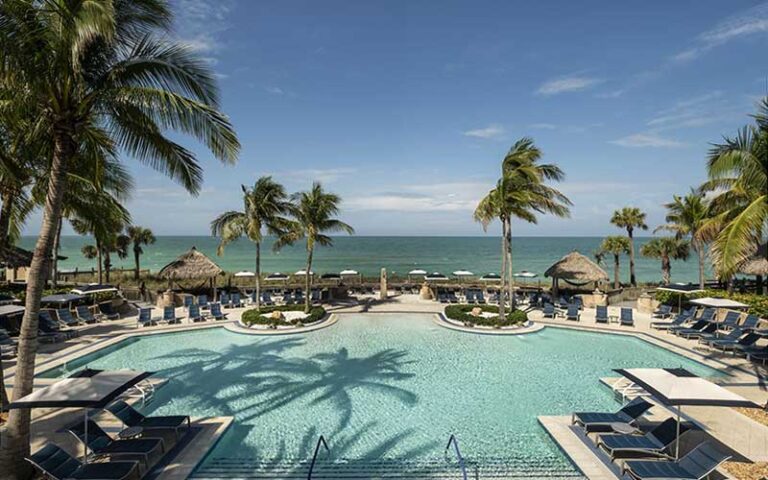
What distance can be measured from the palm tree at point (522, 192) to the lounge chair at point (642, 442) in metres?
9.81

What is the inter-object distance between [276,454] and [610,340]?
14.3 m

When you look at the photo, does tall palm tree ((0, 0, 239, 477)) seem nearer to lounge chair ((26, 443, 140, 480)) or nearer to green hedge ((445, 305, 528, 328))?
lounge chair ((26, 443, 140, 480))

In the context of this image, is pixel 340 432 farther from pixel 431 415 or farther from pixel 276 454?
pixel 431 415

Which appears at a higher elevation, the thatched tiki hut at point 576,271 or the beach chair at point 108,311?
the thatched tiki hut at point 576,271

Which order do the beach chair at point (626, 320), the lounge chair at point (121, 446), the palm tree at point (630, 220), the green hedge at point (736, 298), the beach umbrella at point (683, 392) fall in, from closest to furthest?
the beach umbrella at point (683, 392) → the lounge chair at point (121, 446) → the green hedge at point (736, 298) → the beach chair at point (626, 320) → the palm tree at point (630, 220)

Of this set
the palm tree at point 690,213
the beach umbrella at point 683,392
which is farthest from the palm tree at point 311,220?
the palm tree at point 690,213

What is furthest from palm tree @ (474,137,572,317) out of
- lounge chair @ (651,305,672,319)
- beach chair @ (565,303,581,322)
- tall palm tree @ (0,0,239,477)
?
tall palm tree @ (0,0,239,477)

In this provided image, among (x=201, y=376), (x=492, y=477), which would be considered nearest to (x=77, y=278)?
(x=201, y=376)

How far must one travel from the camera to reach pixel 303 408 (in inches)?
365

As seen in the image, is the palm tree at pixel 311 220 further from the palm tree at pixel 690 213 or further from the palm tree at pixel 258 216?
the palm tree at pixel 690 213

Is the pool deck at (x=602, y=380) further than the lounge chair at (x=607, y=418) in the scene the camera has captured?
No

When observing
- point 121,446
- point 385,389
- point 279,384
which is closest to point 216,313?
point 279,384

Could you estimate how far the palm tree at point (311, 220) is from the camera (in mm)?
19219

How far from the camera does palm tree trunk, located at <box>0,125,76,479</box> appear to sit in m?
5.79
